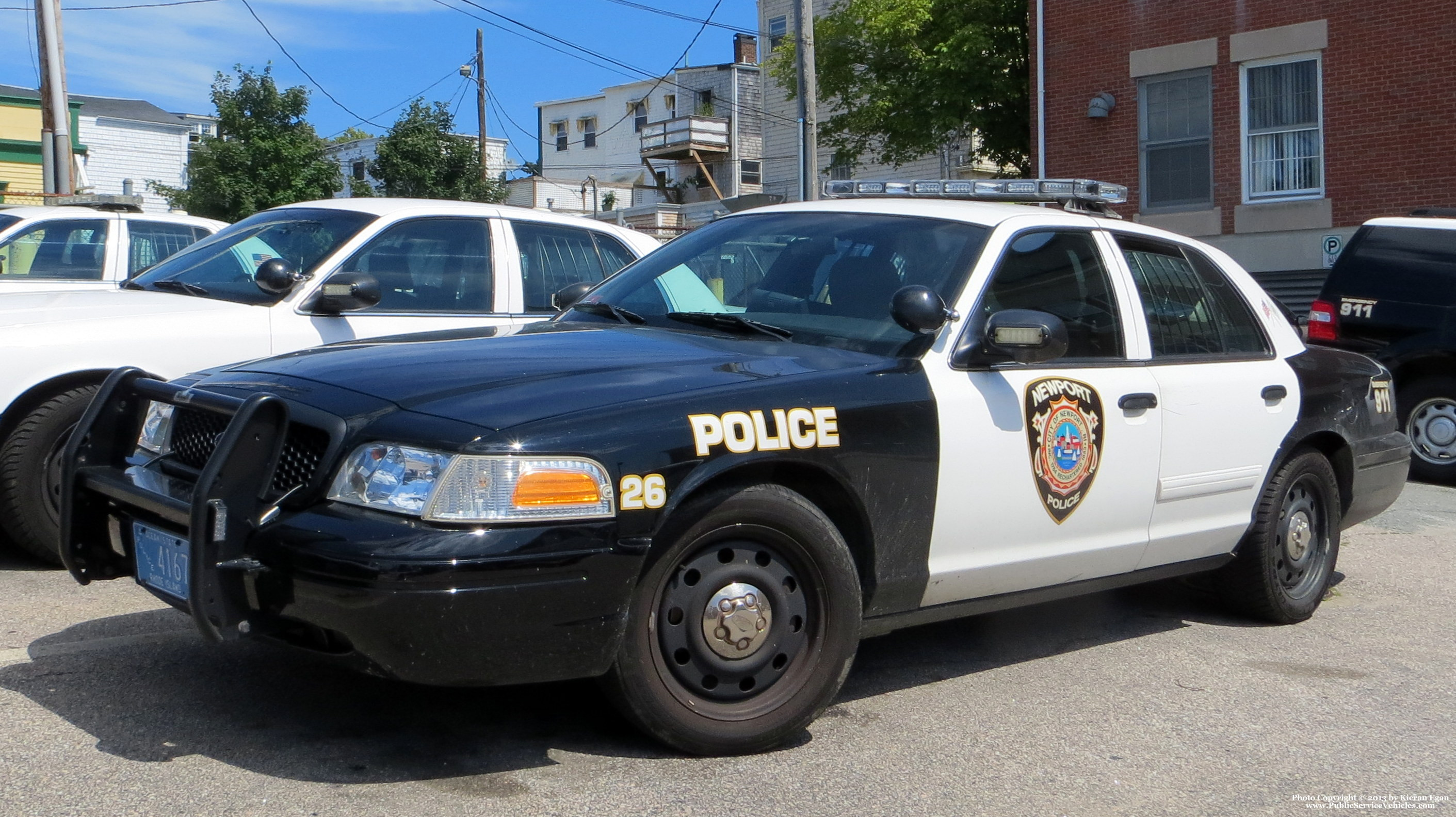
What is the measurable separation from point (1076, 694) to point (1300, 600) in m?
1.71

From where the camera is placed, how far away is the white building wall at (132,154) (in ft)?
143

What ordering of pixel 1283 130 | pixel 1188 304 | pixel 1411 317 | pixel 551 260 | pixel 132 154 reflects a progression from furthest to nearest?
pixel 132 154 < pixel 1283 130 < pixel 1411 317 < pixel 551 260 < pixel 1188 304

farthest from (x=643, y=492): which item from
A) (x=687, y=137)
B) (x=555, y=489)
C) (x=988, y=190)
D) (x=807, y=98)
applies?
(x=687, y=137)

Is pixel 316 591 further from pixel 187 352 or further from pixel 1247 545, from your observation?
pixel 1247 545

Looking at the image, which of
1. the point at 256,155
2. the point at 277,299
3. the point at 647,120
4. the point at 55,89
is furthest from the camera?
the point at 647,120

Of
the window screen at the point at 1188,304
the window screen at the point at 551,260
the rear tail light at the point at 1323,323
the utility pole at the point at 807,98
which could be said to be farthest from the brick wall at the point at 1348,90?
the window screen at the point at 551,260

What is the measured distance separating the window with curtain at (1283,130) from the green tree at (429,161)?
14955 mm

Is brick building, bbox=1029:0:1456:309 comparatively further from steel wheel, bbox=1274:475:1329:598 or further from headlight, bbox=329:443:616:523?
headlight, bbox=329:443:616:523

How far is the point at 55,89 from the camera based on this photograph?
17297 millimetres

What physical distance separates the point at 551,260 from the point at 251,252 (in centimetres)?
146

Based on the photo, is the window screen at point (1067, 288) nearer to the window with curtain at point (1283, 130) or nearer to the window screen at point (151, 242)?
the window screen at point (151, 242)

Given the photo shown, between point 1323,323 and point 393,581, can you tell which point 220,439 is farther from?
point 1323,323

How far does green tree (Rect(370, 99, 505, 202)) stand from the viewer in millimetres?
26781

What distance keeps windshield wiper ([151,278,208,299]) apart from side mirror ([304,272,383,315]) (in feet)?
2.05
